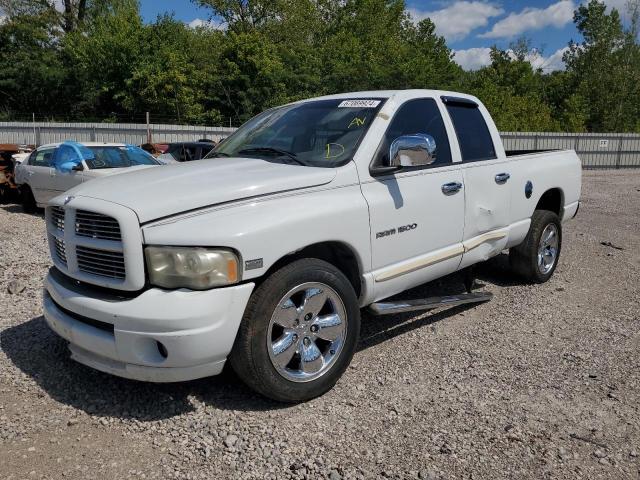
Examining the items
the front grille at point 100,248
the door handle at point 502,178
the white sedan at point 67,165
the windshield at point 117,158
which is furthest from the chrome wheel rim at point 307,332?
the windshield at point 117,158

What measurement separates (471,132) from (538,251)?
1.70 meters

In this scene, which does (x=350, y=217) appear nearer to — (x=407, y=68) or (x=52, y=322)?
(x=52, y=322)

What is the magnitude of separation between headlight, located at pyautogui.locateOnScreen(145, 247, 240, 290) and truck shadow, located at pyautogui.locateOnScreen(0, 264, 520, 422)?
89 centimetres

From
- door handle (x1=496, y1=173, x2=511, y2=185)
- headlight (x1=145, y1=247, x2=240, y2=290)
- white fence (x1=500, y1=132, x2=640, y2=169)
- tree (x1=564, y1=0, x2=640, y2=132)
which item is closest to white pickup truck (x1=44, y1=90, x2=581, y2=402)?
headlight (x1=145, y1=247, x2=240, y2=290)

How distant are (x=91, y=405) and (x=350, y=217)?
1.96 metres

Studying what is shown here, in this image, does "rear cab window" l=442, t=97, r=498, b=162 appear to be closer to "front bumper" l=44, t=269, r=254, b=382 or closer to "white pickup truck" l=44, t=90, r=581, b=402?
"white pickup truck" l=44, t=90, r=581, b=402

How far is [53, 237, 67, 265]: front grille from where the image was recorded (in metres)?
3.45

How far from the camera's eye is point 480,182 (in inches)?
187

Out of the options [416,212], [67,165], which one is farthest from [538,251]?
[67,165]

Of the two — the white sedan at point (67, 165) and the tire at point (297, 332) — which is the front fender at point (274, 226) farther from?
the white sedan at point (67, 165)

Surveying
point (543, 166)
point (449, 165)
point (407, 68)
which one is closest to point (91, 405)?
point (449, 165)

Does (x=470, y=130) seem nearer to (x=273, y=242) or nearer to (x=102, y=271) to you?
(x=273, y=242)

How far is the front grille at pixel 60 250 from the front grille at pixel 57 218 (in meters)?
0.08

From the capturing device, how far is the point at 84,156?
33.4ft
